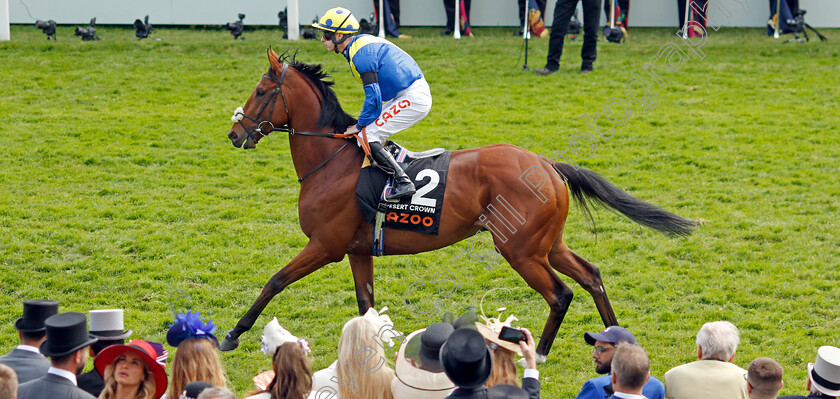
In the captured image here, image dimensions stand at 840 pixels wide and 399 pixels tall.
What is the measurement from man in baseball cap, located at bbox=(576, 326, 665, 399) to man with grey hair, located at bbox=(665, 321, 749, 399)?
17cm

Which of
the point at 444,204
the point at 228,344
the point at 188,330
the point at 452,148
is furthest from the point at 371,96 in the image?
the point at 452,148

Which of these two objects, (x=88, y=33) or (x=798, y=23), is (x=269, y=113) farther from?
(x=798, y=23)

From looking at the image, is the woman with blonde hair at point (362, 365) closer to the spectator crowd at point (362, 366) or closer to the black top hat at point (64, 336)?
the spectator crowd at point (362, 366)

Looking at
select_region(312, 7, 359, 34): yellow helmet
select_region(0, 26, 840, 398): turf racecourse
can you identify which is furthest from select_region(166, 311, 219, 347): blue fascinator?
select_region(312, 7, 359, 34): yellow helmet

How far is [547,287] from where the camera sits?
5.89m

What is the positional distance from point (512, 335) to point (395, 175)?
7.58 feet

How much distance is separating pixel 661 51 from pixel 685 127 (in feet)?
12.3

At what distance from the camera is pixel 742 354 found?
604 cm

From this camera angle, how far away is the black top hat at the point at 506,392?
3192mm

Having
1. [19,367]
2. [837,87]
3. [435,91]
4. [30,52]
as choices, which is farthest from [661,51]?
[19,367]

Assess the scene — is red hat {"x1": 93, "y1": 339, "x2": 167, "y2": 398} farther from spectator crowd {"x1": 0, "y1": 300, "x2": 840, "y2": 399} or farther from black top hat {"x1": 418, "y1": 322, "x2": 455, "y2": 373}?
black top hat {"x1": 418, "y1": 322, "x2": 455, "y2": 373}

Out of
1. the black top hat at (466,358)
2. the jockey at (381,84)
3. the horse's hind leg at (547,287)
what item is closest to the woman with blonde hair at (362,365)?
the black top hat at (466,358)

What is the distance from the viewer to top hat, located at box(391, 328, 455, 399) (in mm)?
3783

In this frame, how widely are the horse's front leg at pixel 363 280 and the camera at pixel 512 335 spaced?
2.51 meters
